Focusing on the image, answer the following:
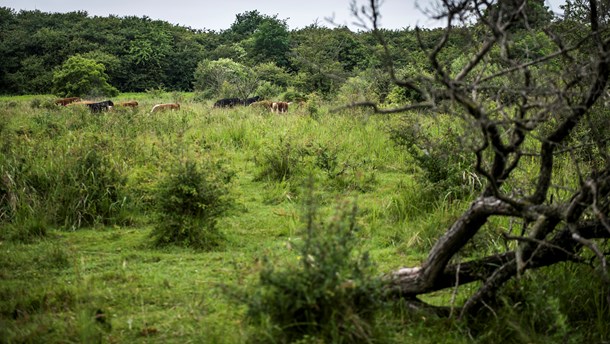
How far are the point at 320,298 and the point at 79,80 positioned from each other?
44.1 m

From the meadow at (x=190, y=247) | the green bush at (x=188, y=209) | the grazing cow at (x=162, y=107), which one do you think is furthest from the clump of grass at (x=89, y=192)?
the grazing cow at (x=162, y=107)

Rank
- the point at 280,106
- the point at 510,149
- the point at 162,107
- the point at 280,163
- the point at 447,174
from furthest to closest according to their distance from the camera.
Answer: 1. the point at 280,106
2. the point at 162,107
3. the point at 280,163
4. the point at 447,174
5. the point at 510,149

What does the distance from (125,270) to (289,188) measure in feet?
10.4

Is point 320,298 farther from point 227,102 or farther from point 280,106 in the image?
point 227,102

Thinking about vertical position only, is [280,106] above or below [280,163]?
above

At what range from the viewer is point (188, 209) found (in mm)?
5332

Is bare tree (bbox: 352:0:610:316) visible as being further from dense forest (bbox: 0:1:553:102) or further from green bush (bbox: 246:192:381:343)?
dense forest (bbox: 0:1:553:102)

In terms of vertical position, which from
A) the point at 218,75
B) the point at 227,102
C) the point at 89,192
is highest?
the point at 218,75

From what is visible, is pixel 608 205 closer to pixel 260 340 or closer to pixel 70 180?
pixel 260 340

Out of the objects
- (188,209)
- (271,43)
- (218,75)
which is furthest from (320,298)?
(271,43)

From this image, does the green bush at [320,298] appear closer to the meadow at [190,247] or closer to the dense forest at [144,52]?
the meadow at [190,247]

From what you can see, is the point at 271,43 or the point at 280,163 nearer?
the point at 280,163

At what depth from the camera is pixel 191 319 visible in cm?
353

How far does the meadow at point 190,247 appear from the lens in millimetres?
3303
